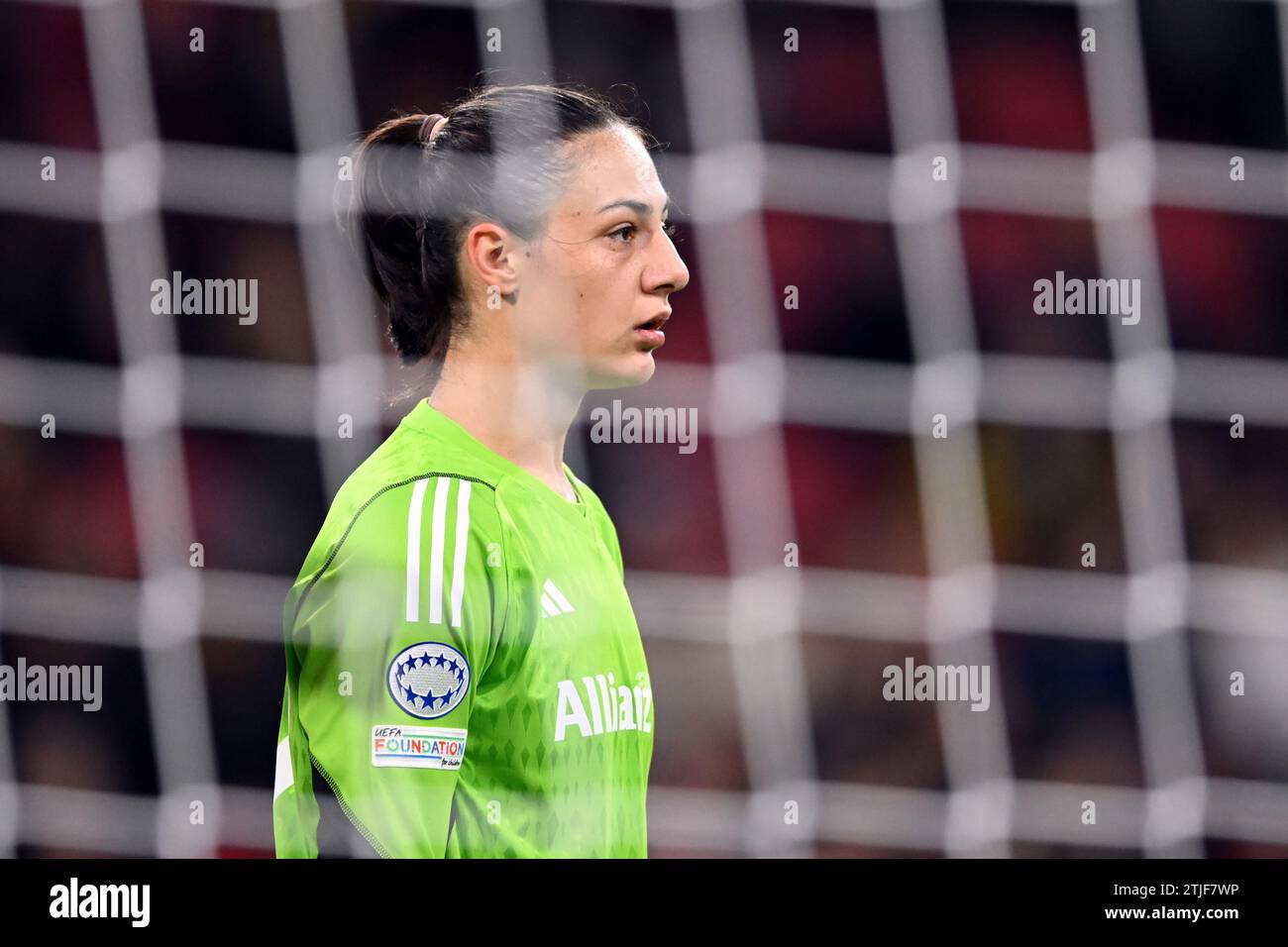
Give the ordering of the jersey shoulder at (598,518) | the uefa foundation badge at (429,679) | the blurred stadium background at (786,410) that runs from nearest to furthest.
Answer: the uefa foundation badge at (429,679), the jersey shoulder at (598,518), the blurred stadium background at (786,410)

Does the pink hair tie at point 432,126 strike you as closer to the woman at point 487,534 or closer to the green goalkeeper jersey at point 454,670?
the woman at point 487,534

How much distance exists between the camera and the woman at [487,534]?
0.82 meters

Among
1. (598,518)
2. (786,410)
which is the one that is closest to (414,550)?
(598,518)

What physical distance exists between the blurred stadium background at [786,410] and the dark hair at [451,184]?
290mm

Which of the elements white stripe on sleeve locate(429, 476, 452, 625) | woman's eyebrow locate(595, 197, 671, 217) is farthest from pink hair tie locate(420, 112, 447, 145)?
white stripe on sleeve locate(429, 476, 452, 625)

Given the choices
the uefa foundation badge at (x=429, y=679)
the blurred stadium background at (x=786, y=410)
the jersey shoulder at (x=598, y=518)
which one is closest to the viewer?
the uefa foundation badge at (x=429, y=679)

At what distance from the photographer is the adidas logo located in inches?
33.6

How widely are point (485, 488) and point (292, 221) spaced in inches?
20.2

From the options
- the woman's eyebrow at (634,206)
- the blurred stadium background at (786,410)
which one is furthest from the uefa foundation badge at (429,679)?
the blurred stadium background at (786,410)

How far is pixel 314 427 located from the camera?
4.20 feet

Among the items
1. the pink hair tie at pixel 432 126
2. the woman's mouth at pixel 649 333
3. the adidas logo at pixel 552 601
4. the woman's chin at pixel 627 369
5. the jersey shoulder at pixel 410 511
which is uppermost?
the pink hair tie at pixel 432 126

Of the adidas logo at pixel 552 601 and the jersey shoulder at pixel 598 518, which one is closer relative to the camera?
the adidas logo at pixel 552 601

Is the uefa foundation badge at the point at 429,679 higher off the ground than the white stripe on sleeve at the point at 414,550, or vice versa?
the white stripe on sleeve at the point at 414,550
